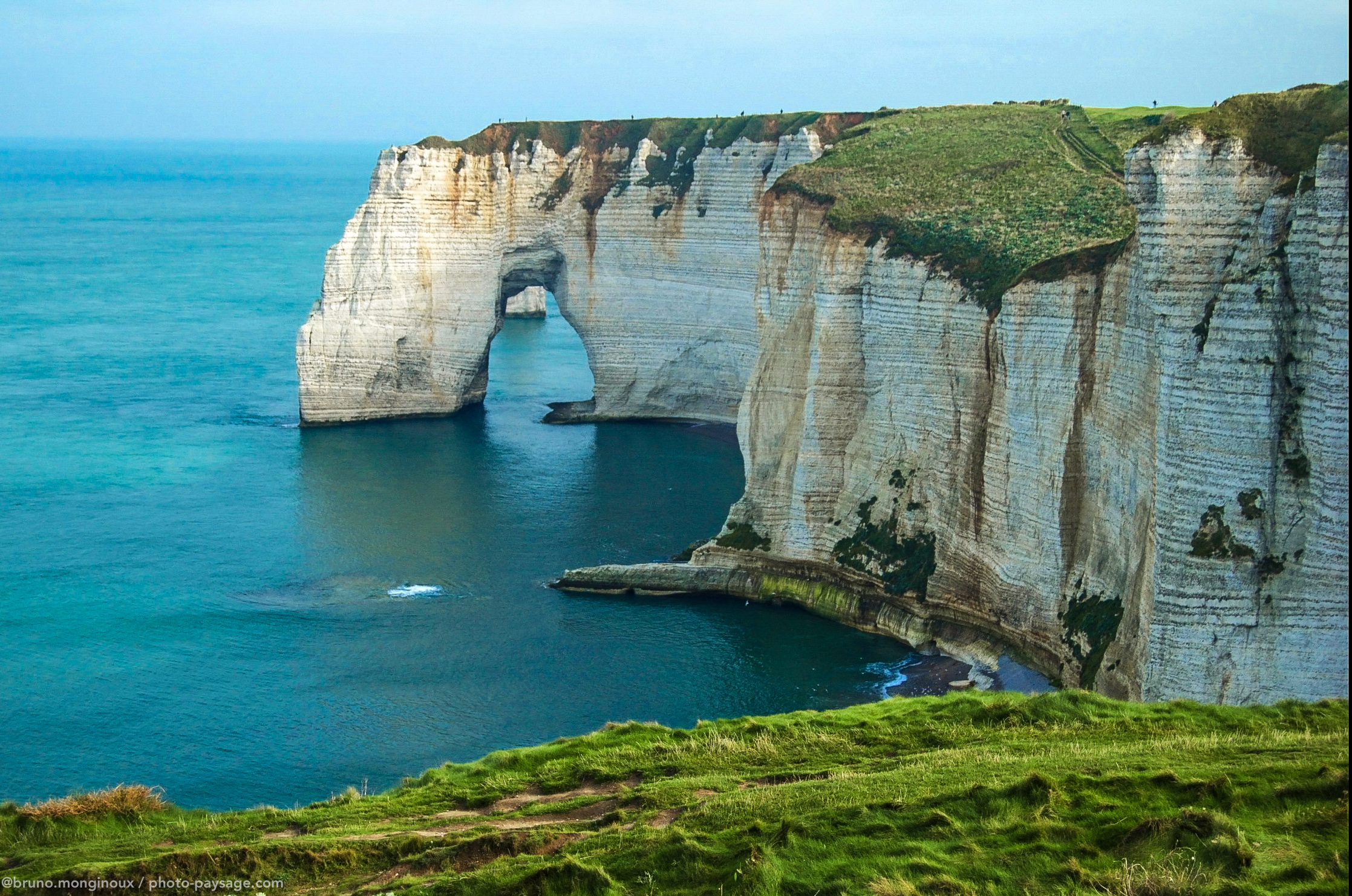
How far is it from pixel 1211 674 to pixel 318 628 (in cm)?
2702

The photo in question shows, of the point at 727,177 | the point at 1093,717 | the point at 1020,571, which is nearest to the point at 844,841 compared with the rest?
the point at 1093,717

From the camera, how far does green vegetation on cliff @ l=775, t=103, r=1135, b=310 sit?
148 ft

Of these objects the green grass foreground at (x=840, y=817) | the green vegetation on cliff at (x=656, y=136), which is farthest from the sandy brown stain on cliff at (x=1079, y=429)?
the green vegetation on cliff at (x=656, y=136)

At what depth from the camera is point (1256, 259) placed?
3061cm

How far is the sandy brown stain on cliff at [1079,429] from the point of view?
37.9 metres

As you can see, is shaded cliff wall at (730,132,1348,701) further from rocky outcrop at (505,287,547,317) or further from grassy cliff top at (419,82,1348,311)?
rocky outcrop at (505,287,547,317)

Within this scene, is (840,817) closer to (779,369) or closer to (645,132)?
(779,369)

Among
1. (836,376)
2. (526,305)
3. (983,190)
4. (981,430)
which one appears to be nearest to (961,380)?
(981,430)

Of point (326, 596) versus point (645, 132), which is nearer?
point (326, 596)

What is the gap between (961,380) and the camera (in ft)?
145

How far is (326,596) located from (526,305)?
64936mm

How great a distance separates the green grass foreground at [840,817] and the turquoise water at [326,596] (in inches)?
435

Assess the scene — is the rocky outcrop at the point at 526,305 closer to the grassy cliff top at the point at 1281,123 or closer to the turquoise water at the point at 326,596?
the turquoise water at the point at 326,596

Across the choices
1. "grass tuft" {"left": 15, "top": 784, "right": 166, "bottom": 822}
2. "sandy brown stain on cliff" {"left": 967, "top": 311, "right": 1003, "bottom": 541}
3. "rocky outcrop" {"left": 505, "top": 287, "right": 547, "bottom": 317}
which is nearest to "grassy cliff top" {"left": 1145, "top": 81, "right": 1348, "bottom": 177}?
"sandy brown stain on cliff" {"left": 967, "top": 311, "right": 1003, "bottom": 541}
